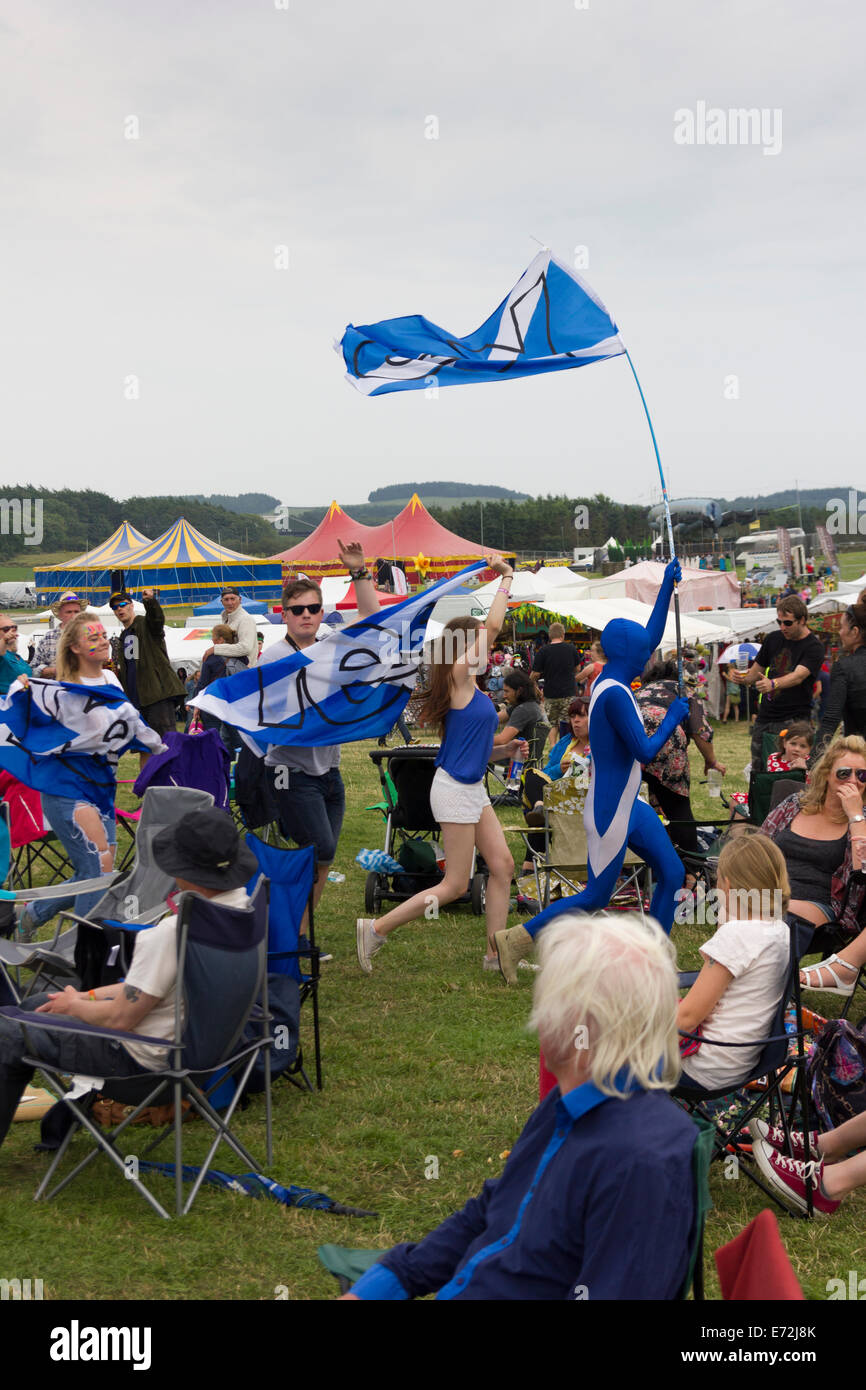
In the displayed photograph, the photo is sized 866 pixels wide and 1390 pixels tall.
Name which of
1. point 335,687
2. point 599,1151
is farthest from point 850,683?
point 599,1151

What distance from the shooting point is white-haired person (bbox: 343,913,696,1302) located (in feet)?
5.97

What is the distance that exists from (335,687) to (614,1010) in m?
4.38

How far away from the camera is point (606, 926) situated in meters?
2.05

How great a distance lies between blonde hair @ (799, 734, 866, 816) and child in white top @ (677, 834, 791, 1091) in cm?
172

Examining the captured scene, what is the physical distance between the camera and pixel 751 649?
18.6 metres

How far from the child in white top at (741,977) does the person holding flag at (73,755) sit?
3.25 meters

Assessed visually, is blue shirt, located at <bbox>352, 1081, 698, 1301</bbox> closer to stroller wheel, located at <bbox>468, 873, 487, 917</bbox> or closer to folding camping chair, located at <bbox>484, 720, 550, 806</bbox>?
stroller wheel, located at <bbox>468, 873, 487, 917</bbox>

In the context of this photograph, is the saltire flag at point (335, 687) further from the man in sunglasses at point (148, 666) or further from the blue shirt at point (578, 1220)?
the man in sunglasses at point (148, 666)

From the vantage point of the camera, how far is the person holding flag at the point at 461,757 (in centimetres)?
582

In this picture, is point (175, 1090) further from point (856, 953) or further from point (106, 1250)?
→ point (856, 953)

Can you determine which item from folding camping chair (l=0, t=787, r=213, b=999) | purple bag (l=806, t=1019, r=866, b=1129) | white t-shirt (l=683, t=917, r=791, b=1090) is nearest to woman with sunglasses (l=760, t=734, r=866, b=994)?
purple bag (l=806, t=1019, r=866, b=1129)

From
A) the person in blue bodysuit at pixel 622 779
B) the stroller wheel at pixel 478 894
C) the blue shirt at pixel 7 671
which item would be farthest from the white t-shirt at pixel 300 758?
the blue shirt at pixel 7 671
